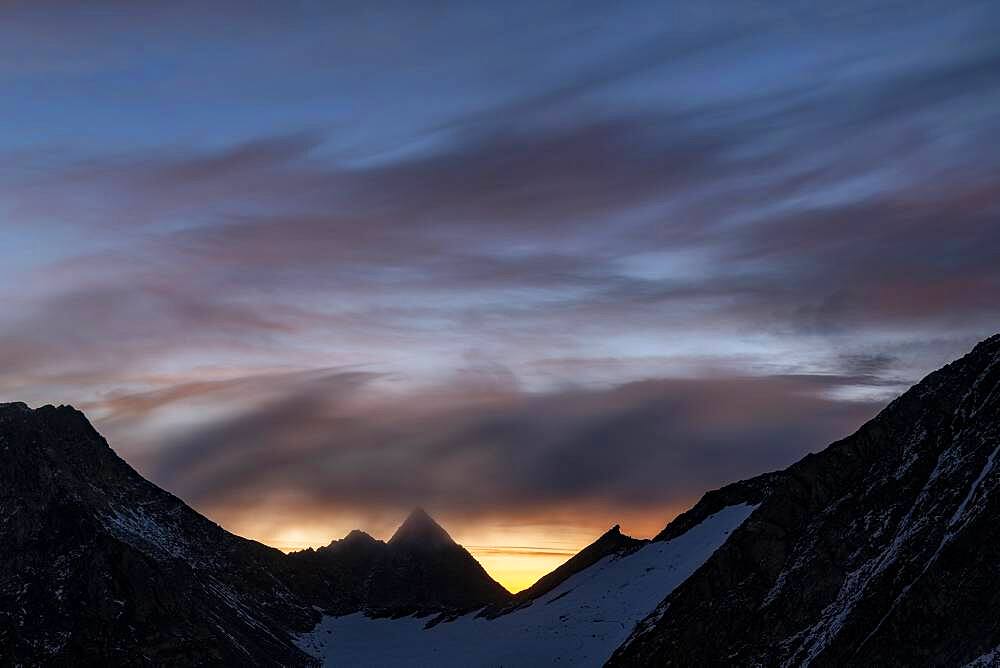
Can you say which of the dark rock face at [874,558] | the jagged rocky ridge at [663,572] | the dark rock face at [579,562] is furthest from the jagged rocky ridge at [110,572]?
the dark rock face at [874,558]

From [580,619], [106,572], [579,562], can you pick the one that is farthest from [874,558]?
[106,572]

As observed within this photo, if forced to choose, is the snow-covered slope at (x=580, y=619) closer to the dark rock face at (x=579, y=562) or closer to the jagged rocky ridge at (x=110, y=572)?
the dark rock face at (x=579, y=562)

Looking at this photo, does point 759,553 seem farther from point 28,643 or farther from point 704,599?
point 28,643

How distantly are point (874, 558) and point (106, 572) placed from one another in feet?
279

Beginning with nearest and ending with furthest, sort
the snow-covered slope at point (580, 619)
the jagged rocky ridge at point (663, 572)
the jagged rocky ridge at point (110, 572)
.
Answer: the jagged rocky ridge at point (663, 572) < the snow-covered slope at point (580, 619) < the jagged rocky ridge at point (110, 572)

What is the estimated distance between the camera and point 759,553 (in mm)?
66500

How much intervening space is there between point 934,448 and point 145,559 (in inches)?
3538

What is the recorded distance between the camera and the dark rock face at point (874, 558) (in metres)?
45.7

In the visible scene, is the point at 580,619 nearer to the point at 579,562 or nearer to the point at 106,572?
the point at 579,562

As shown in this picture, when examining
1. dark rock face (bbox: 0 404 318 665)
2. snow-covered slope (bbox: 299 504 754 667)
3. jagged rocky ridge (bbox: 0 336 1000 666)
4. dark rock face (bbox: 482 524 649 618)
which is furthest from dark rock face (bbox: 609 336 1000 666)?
dark rock face (bbox: 0 404 318 665)

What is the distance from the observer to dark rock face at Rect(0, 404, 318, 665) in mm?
106000

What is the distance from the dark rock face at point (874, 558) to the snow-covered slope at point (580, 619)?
39.0ft

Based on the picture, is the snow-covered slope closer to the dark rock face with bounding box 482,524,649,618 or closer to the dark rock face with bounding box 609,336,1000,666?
the dark rock face with bounding box 482,524,649,618

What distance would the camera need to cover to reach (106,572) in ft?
375
